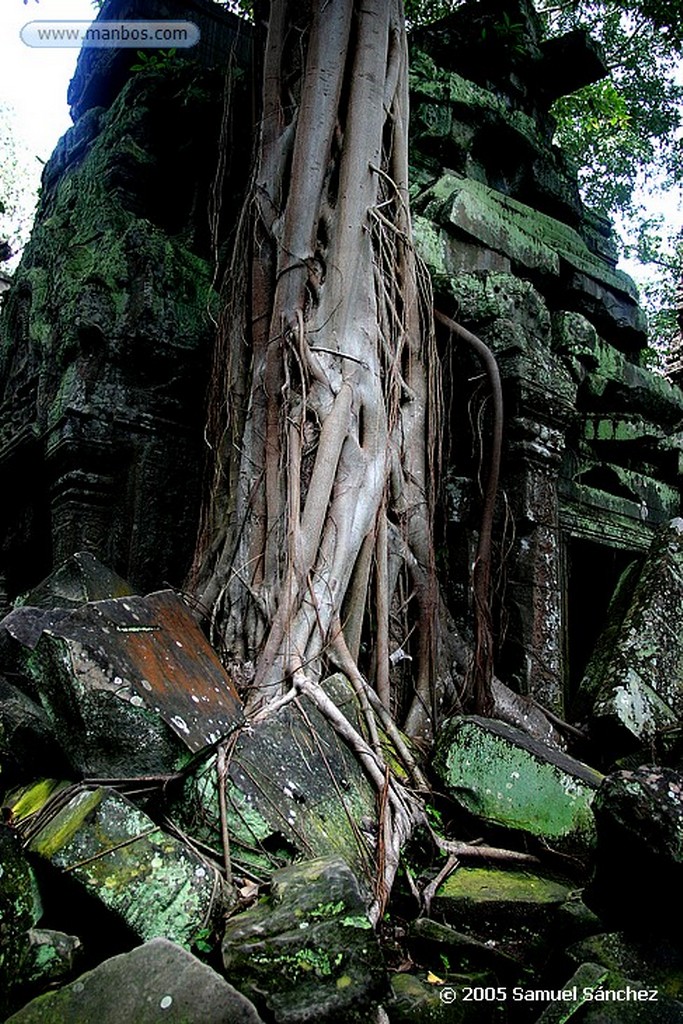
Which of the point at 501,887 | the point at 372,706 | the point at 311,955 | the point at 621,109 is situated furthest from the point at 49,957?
the point at 621,109

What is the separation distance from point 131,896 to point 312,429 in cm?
188

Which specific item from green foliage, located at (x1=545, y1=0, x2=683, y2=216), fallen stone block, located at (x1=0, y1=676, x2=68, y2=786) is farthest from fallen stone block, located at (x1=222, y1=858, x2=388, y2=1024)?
green foliage, located at (x1=545, y1=0, x2=683, y2=216)

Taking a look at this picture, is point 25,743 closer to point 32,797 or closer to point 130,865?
point 32,797

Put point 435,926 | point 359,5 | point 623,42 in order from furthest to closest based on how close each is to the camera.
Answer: point 623,42, point 359,5, point 435,926

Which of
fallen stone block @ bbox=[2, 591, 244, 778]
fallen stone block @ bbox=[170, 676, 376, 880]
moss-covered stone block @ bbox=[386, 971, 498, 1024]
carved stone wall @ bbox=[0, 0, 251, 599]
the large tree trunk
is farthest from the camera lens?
carved stone wall @ bbox=[0, 0, 251, 599]

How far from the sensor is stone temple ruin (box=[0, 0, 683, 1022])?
323cm

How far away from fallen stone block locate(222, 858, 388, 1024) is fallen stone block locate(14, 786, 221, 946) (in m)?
0.14

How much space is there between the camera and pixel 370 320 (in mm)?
3691

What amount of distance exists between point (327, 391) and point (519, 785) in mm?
1615

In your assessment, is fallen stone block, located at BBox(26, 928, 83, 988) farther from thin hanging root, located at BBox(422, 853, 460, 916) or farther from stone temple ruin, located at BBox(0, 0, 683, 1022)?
thin hanging root, located at BBox(422, 853, 460, 916)

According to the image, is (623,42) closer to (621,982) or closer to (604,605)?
(604,605)

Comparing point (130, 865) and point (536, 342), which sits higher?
point (536, 342)

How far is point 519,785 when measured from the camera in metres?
2.86

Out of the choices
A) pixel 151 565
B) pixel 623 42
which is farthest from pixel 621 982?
pixel 623 42
